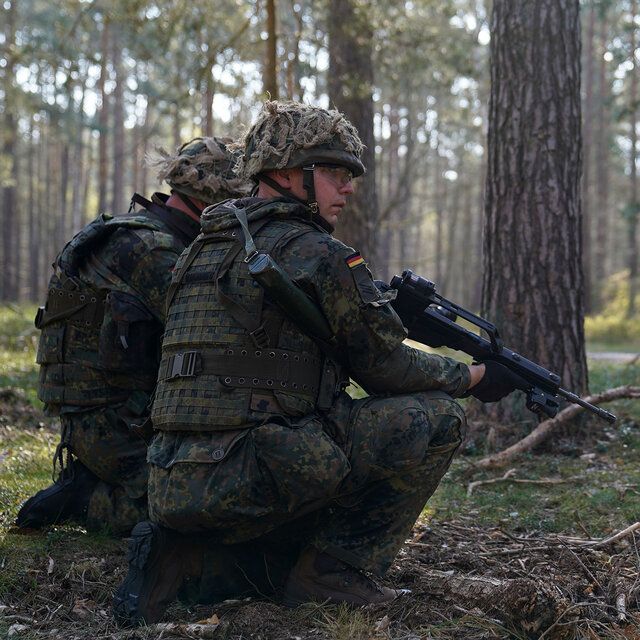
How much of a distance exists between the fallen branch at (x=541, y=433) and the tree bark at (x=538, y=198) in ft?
0.99

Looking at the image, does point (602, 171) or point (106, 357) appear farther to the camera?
point (602, 171)

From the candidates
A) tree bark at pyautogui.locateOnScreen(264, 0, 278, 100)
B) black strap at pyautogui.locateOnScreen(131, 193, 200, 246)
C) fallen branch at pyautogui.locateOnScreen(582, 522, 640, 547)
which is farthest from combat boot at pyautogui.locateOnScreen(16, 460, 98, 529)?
tree bark at pyautogui.locateOnScreen(264, 0, 278, 100)

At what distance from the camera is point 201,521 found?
130 inches

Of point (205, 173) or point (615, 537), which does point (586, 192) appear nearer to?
point (205, 173)

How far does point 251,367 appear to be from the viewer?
331 centimetres

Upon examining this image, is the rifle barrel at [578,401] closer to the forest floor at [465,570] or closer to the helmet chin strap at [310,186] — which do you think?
the forest floor at [465,570]

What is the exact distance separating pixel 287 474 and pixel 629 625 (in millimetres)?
1444

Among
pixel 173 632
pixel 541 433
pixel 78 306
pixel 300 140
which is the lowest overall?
pixel 173 632

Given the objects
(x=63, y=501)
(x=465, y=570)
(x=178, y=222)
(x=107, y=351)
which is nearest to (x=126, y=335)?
(x=107, y=351)

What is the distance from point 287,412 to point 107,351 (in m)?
1.46

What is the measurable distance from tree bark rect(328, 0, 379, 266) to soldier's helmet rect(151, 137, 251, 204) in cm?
358

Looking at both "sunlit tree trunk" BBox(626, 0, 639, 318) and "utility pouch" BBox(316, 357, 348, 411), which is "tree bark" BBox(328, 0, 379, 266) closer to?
"utility pouch" BBox(316, 357, 348, 411)

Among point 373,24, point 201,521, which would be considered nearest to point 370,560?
point 201,521

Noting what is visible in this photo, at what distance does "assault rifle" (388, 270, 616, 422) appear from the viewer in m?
3.93
